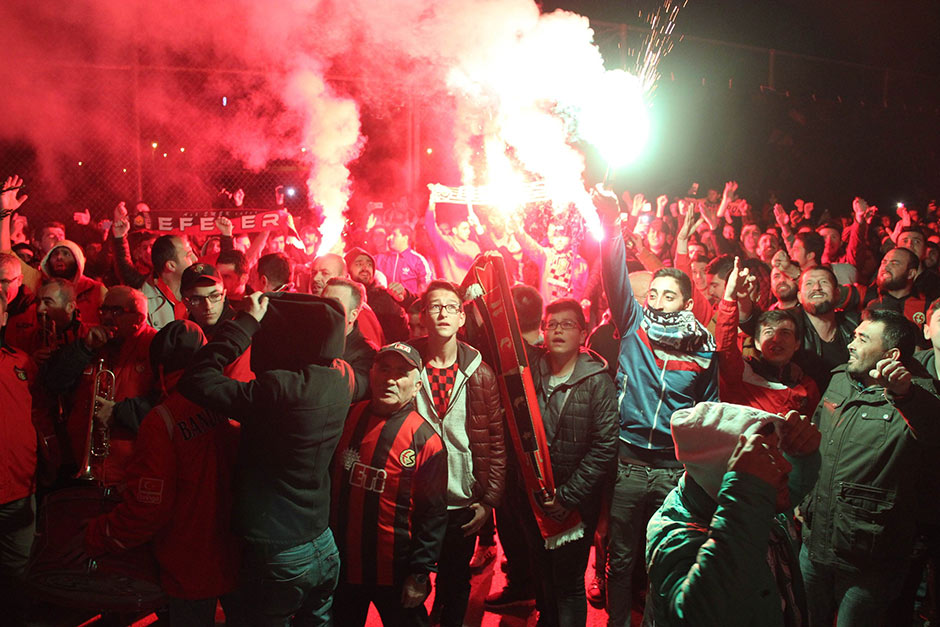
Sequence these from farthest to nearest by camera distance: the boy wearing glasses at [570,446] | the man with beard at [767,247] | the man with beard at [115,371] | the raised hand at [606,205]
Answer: the man with beard at [767,247]
the raised hand at [606,205]
the boy wearing glasses at [570,446]
the man with beard at [115,371]

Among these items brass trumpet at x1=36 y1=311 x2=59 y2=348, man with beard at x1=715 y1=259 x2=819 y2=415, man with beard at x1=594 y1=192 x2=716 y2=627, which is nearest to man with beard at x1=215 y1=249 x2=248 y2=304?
brass trumpet at x1=36 y1=311 x2=59 y2=348

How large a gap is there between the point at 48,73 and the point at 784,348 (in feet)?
32.8

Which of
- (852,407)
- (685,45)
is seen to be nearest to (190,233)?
(852,407)

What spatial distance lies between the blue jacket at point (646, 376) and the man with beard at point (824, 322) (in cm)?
119

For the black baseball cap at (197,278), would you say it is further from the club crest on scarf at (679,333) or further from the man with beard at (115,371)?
the club crest on scarf at (679,333)

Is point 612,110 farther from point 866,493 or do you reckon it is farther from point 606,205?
point 866,493

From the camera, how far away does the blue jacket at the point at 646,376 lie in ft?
13.1

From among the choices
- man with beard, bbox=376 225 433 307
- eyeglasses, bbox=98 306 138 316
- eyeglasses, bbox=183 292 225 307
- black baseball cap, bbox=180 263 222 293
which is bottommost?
eyeglasses, bbox=98 306 138 316

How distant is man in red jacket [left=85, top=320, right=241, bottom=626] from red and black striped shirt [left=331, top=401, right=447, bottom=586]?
0.52m

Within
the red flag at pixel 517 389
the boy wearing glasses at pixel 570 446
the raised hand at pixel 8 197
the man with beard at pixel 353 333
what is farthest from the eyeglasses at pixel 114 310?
the raised hand at pixel 8 197

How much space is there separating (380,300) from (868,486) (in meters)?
4.10

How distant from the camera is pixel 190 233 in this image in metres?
8.08

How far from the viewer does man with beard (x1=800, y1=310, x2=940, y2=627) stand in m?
3.41

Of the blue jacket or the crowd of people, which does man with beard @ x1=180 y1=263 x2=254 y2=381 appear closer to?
the crowd of people
